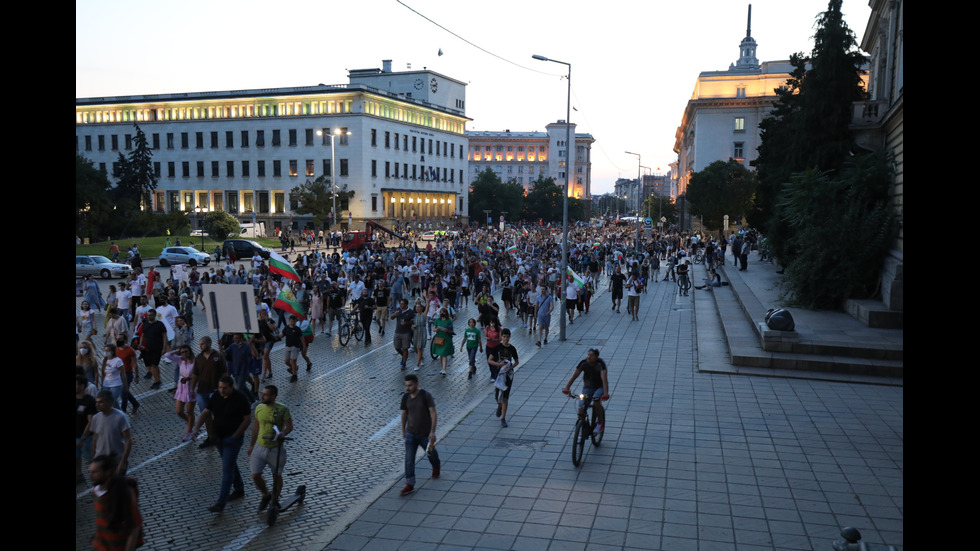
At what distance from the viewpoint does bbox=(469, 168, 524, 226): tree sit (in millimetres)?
107062

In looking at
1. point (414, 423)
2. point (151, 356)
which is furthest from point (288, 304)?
point (414, 423)

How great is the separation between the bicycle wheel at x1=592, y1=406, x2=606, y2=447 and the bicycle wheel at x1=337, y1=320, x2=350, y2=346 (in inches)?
413

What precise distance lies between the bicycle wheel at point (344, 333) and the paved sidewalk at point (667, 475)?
6719mm

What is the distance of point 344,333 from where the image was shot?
66.4ft

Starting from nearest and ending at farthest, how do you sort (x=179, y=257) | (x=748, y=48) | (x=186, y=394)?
(x=186, y=394) → (x=179, y=257) → (x=748, y=48)

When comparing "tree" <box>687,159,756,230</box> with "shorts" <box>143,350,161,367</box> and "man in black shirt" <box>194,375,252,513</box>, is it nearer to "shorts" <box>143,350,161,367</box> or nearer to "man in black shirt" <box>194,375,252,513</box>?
"shorts" <box>143,350,161,367</box>

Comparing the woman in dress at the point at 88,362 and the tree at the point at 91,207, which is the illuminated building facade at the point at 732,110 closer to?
the tree at the point at 91,207

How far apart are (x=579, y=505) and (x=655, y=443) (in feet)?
9.17

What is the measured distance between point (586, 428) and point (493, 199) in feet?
323

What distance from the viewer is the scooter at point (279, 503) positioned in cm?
789

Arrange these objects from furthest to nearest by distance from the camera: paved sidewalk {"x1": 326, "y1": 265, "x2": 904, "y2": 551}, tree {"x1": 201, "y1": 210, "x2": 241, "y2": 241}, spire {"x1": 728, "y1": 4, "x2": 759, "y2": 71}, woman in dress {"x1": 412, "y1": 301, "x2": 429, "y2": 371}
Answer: spire {"x1": 728, "y1": 4, "x2": 759, "y2": 71} → tree {"x1": 201, "y1": 210, "x2": 241, "y2": 241} → woman in dress {"x1": 412, "y1": 301, "x2": 429, "y2": 371} → paved sidewalk {"x1": 326, "y1": 265, "x2": 904, "y2": 551}

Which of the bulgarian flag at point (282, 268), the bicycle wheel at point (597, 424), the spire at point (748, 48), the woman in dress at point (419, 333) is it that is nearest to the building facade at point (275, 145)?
the spire at point (748, 48)

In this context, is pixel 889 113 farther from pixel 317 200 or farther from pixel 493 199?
pixel 493 199

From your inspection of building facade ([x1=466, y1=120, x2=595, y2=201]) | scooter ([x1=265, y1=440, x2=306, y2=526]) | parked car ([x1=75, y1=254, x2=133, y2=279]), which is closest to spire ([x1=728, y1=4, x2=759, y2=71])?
building facade ([x1=466, y1=120, x2=595, y2=201])
